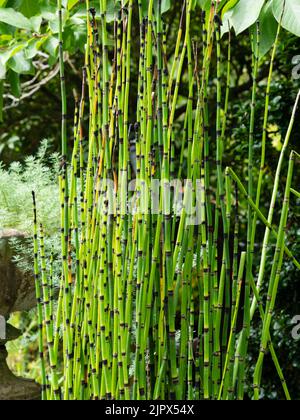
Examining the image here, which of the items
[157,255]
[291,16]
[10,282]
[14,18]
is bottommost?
[10,282]

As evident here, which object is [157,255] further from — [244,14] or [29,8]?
[29,8]

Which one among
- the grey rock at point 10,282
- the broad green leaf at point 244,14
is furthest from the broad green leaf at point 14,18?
the broad green leaf at point 244,14

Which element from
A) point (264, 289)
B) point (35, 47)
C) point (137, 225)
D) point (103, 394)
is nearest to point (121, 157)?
point (137, 225)

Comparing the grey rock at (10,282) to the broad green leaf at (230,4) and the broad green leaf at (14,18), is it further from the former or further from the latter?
the broad green leaf at (230,4)

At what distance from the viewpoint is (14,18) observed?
1.52 metres

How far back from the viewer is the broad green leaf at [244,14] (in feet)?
3.64

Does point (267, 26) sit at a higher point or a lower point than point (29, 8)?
lower

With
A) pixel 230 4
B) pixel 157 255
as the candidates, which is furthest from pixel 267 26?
pixel 157 255

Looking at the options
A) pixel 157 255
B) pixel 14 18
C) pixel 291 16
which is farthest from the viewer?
pixel 14 18

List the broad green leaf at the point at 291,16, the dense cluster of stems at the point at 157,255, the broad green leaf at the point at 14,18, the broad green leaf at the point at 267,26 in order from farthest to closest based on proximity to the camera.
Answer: the broad green leaf at the point at 14,18
the broad green leaf at the point at 267,26
the broad green leaf at the point at 291,16
the dense cluster of stems at the point at 157,255

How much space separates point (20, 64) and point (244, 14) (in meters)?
0.75

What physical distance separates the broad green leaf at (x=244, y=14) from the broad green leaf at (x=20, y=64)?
0.71m

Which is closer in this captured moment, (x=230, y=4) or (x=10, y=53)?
→ (x=230, y=4)

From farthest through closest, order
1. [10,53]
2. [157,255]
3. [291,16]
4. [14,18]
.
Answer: [10,53], [14,18], [291,16], [157,255]
